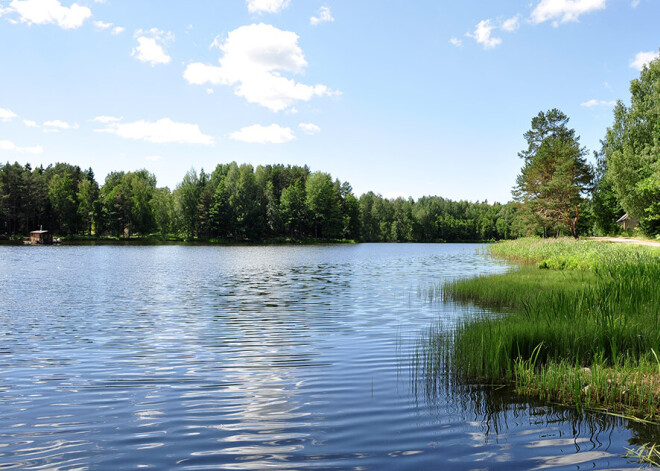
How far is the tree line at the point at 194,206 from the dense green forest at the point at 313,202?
273mm

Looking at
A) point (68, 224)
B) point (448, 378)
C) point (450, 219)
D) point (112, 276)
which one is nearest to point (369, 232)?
point (450, 219)

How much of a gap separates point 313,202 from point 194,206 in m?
31.1

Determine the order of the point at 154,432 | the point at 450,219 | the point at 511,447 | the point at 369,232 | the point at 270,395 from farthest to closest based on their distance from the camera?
the point at 450,219, the point at 369,232, the point at 270,395, the point at 154,432, the point at 511,447

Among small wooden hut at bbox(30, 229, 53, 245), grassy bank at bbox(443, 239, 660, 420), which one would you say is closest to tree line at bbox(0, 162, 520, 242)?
small wooden hut at bbox(30, 229, 53, 245)

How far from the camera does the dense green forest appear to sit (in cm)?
6041

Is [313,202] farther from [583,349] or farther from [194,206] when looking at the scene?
[583,349]

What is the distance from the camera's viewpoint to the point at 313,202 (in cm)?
12669

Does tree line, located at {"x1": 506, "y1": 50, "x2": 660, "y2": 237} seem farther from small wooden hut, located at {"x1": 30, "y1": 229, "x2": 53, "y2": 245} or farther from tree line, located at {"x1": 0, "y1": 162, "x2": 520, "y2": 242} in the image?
small wooden hut, located at {"x1": 30, "y1": 229, "x2": 53, "y2": 245}

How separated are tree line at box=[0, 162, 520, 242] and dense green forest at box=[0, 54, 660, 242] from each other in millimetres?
273

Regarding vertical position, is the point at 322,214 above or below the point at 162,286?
above

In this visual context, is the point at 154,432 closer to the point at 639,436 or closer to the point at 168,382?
the point at 168,382

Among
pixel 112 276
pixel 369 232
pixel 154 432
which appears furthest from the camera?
pixel 369 232

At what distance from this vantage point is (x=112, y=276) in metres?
31.6

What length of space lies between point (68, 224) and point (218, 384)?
423 feet
